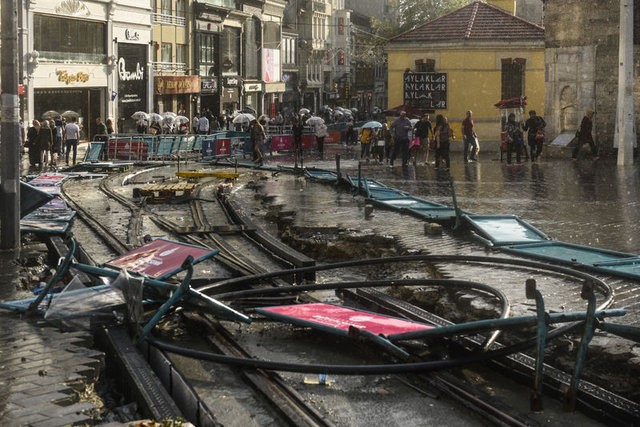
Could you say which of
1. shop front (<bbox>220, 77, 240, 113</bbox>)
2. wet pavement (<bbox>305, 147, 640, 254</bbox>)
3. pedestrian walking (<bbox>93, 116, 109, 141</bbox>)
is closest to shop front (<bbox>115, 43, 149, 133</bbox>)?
shop front (<bbox>220, 77, 240, 113</bbox>)

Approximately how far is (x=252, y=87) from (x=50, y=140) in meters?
44.2

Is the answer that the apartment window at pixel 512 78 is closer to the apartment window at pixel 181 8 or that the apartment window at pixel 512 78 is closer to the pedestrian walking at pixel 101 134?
the pedestrian walking at pixel 101 134

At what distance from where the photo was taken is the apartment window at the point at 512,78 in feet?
143

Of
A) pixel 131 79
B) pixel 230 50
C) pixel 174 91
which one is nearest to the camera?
pixel 131 79

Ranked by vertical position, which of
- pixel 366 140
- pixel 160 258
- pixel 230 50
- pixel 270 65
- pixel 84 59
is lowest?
pixel 160 258

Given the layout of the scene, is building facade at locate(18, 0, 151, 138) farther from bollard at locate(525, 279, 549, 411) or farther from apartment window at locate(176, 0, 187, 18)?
bollard at locate(525, 279, 549, 411)

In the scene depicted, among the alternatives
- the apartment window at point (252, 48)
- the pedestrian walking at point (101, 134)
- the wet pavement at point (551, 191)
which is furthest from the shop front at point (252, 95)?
the wet pavement at point (551, 191)

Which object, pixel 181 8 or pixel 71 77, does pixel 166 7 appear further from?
pixel 71 77

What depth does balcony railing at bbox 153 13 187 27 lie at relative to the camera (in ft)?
200

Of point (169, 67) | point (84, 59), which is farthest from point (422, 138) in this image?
point (169, 67)

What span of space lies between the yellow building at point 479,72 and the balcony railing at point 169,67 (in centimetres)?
2004

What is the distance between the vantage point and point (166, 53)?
62.9m

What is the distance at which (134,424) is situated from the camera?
6750mm

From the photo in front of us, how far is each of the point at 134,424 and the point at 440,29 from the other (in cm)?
3931
